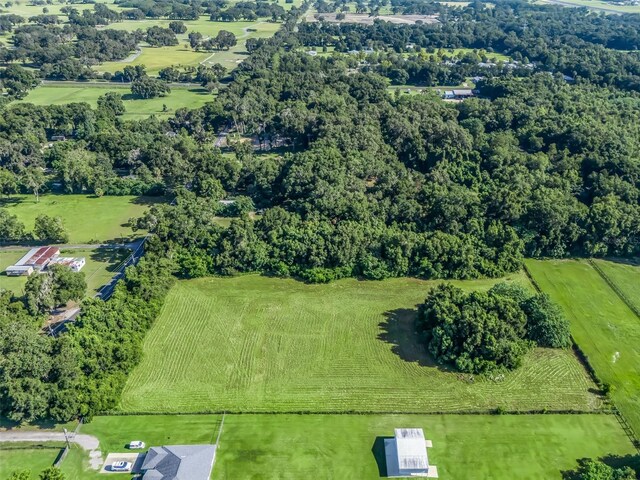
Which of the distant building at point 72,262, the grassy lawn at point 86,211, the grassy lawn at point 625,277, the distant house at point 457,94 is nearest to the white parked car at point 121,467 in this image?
the distant building at point 72,262

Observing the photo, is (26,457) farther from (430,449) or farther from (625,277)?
(625,277)

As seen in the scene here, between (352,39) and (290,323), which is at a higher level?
(352,39)

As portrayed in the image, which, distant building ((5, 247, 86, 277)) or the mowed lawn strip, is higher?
distant building ((5, 247, 86, 277))

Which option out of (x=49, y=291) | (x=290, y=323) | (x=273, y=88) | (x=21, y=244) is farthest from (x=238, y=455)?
(x=273, y=88)


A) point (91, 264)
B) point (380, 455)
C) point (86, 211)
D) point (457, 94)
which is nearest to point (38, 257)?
point (91, 264)

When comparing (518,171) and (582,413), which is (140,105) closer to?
(518,171)

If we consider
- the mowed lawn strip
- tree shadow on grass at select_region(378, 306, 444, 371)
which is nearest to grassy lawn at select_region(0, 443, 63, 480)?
the mowed lawn strip

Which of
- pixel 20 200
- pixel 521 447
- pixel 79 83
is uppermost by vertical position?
pixel 79 83

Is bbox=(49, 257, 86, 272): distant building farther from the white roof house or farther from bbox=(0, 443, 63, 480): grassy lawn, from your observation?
the white roof house
